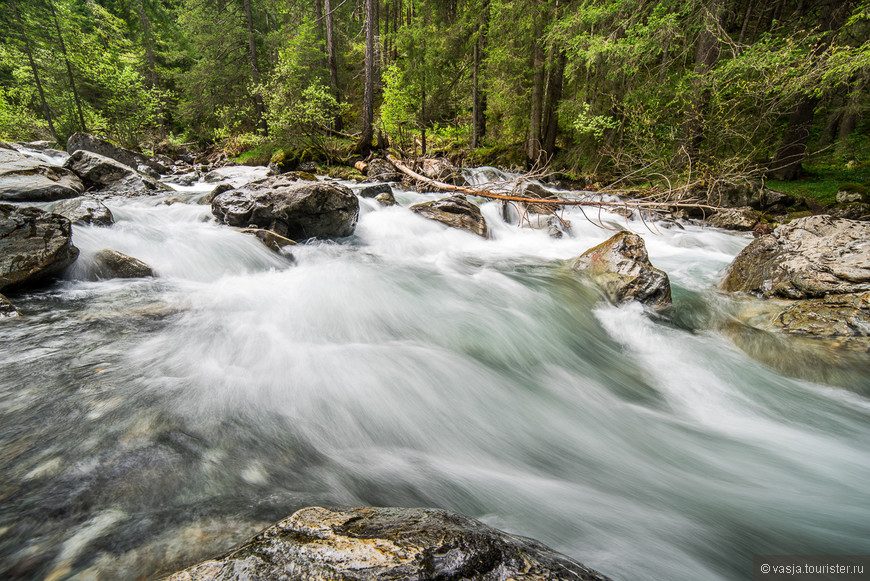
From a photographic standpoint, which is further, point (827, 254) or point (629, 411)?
point (827, 254)

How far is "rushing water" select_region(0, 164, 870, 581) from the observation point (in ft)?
4.75

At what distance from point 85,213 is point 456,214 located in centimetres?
632

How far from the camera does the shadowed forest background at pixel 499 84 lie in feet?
28.7

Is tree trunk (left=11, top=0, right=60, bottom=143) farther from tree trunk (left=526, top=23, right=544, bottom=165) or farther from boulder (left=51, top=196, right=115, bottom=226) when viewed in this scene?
tree trunk (left=526, top=23, right=544, bottom=165)

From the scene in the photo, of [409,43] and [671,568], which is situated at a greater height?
[409,43]

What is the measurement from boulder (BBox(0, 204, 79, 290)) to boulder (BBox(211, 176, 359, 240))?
2.62 m

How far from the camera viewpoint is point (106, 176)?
29.1 ft

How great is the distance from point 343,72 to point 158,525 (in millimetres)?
29329

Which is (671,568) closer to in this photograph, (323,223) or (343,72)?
(323,223)

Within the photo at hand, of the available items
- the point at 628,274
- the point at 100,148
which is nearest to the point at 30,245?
the point at 628,274

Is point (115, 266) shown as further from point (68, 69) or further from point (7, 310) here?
point (68, 69)

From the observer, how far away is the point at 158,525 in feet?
4.12

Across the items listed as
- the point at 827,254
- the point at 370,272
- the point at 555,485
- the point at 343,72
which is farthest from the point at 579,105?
the point at 343,72

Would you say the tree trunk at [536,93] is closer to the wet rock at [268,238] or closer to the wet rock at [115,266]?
the wet rock at [268,238]
